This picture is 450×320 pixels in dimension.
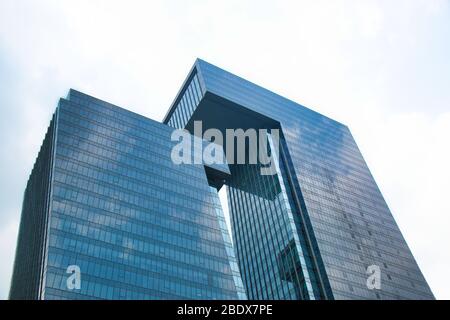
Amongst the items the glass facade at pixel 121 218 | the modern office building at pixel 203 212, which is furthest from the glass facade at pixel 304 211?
the glass facade at pixel 121 218

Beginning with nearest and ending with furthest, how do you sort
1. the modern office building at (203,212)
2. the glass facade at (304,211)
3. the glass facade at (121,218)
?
the glass facade at (121,218) < the modern office building at (203,212) < the glass facade at (304,211)

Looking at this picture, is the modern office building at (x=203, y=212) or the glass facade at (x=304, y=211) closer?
the modern office building at (x=203, y=212)

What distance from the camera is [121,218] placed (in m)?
85.9

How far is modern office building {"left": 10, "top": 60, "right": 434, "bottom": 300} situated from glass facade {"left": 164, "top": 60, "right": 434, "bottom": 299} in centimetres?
43

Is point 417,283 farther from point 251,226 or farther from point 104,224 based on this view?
point 104,224

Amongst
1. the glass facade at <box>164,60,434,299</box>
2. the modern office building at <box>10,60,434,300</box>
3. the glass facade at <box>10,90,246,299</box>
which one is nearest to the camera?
the glass facade at <box>10,90,246,299</box>

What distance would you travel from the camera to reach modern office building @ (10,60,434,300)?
7938 cm

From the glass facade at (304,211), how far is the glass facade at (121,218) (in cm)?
3239

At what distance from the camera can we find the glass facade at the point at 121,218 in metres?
75.4

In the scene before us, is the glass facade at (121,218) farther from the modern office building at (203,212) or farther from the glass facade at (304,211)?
the glass facade at (304,211)

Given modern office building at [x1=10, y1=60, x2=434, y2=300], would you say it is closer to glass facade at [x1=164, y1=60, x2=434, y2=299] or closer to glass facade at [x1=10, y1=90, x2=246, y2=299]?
glass facade at [x1=10, y1=90, x2=246, y2=299]

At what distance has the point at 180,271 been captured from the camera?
83562mm

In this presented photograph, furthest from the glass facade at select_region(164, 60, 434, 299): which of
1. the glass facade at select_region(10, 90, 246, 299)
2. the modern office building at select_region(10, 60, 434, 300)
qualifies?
the glass facade at select_region(10, 90, 246, 299)

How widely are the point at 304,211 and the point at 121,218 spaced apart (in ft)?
198
